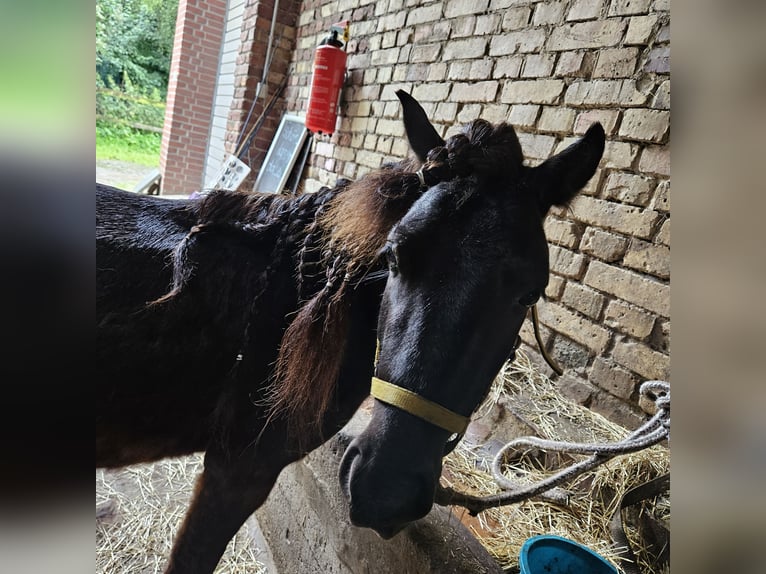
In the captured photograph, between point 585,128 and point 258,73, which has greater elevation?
point 258,73

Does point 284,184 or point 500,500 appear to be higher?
point 284,184

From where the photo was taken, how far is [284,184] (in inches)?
214

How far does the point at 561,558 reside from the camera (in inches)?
55.8

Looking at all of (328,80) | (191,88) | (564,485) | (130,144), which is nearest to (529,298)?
(564,485)

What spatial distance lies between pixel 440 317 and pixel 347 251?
0.39m

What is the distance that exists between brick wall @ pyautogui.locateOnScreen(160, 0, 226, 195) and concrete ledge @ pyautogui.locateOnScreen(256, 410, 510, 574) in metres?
6.88

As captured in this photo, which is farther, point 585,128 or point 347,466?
point 585,128

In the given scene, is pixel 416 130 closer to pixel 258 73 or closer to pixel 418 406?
pixel 418 406

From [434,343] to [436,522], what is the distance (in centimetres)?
94

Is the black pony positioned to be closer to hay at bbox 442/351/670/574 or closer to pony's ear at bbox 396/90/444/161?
pony's ear at bbox 396/90/444/161

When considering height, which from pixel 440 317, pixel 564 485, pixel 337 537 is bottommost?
pixel 337 537

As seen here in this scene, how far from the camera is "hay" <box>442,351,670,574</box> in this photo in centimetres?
177

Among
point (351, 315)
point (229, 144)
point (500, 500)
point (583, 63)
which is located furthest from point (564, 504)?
point (229, 144)
